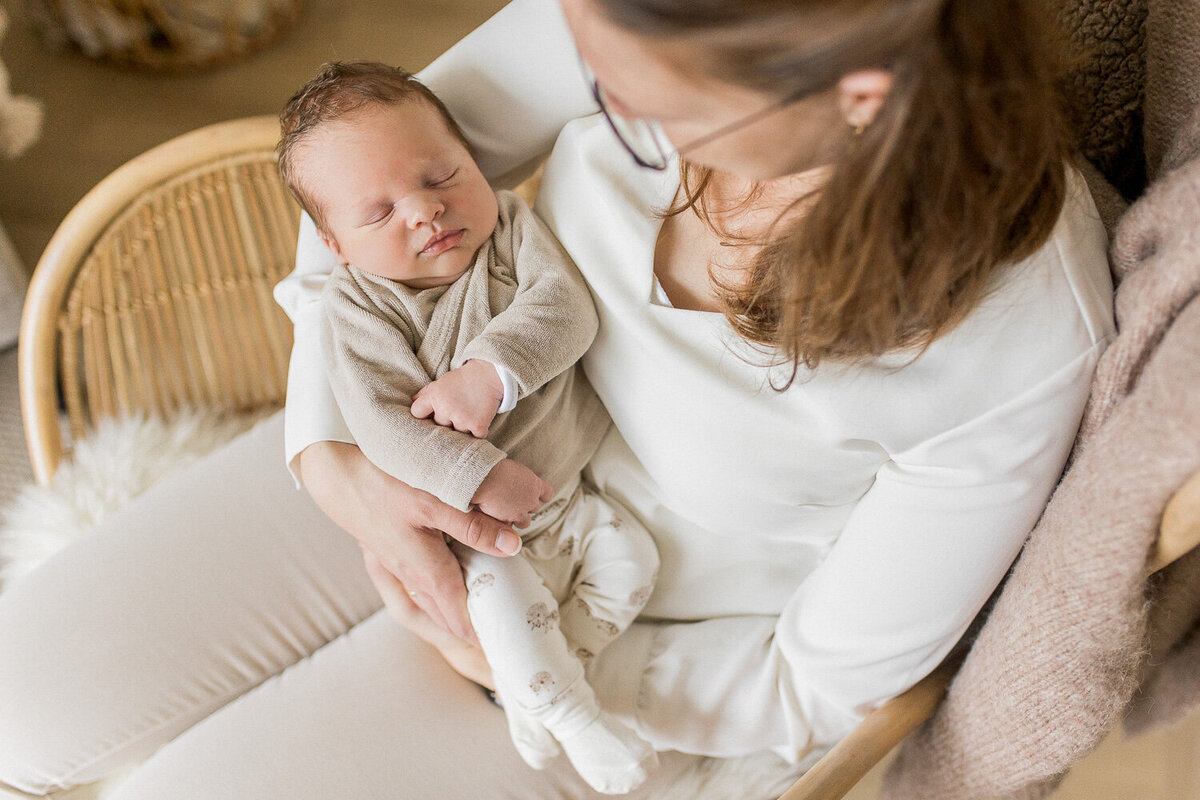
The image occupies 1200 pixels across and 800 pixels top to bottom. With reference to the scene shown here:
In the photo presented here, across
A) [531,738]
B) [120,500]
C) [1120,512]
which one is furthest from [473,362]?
[120,500]

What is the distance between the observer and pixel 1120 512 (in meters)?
0.56

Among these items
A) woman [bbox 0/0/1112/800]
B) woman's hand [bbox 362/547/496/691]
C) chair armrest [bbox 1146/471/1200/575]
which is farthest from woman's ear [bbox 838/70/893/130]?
woman's hand [bbox 362/547/496/691]

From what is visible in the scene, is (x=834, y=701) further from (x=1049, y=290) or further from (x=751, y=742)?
(x=1049, y=290)

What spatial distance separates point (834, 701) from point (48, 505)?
3.16 feet

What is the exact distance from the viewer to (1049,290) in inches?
23.4

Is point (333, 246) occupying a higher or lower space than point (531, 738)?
higher

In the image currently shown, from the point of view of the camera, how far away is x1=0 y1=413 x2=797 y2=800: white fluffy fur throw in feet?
2.95

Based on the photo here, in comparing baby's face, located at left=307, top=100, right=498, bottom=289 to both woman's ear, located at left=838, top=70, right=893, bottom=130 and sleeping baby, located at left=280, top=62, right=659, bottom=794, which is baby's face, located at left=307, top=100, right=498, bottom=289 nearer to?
sleeping baby, located at left=280, top=62, right=659, bottom=794

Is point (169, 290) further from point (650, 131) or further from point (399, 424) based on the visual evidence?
point (650, 131)

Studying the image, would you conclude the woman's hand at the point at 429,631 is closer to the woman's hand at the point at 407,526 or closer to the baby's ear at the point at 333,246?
the woman's hand at the point at 407,526

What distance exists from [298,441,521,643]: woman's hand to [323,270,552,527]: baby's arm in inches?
1.3

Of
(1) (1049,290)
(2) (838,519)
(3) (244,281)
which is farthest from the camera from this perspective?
(3) (244,281)

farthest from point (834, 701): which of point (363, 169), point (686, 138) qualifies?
point (363, 169)

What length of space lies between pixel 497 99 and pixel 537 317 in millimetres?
275
